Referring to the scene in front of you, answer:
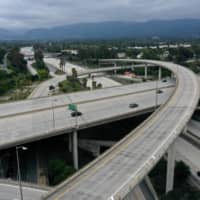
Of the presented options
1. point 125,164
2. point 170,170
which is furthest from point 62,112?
point 125,164

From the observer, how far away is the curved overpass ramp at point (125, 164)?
67.0 feet

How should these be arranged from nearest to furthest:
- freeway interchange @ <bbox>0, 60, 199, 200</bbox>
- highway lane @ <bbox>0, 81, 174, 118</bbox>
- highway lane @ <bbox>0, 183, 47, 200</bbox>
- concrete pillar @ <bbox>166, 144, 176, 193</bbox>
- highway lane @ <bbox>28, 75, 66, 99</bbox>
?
1. freeway interchange @ <bbox>0, 60, 199, 200</bbox>
2. highway lane @ <bbox>0, 183, 47, 200</bbox>
3. concrete pillar @ <bbox>166, 144, 176, 193</bbox>
4. highway lane @ <bbox>0, 81, 174, 118</bbox>
5. highway lane @ <bbox>28, 75, 66, 99</bbox>

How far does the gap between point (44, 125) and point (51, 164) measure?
6117 mm

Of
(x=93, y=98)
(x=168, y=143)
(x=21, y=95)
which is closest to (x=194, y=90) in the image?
(x=93, y=98)

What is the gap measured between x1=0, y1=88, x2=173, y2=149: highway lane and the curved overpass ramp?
27.3 ft

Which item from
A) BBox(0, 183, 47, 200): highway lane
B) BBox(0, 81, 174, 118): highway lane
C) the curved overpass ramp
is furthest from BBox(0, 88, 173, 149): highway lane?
the curved overpass ramp

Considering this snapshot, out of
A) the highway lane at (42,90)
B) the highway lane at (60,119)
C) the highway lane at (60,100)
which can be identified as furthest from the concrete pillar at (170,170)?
the highway lane at (42,90)

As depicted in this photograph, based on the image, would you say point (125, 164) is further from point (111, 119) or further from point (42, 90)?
point (42, 90)

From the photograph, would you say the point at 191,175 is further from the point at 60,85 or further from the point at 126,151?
the point at 60,85

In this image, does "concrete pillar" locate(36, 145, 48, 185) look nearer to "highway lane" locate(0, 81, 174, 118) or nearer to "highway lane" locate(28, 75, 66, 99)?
"highway lane" locate(0, 81, 174, 118)

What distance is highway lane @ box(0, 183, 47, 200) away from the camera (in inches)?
935

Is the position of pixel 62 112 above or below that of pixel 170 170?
above

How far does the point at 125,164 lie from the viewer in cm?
2431

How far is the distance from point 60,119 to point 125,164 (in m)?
18.7
